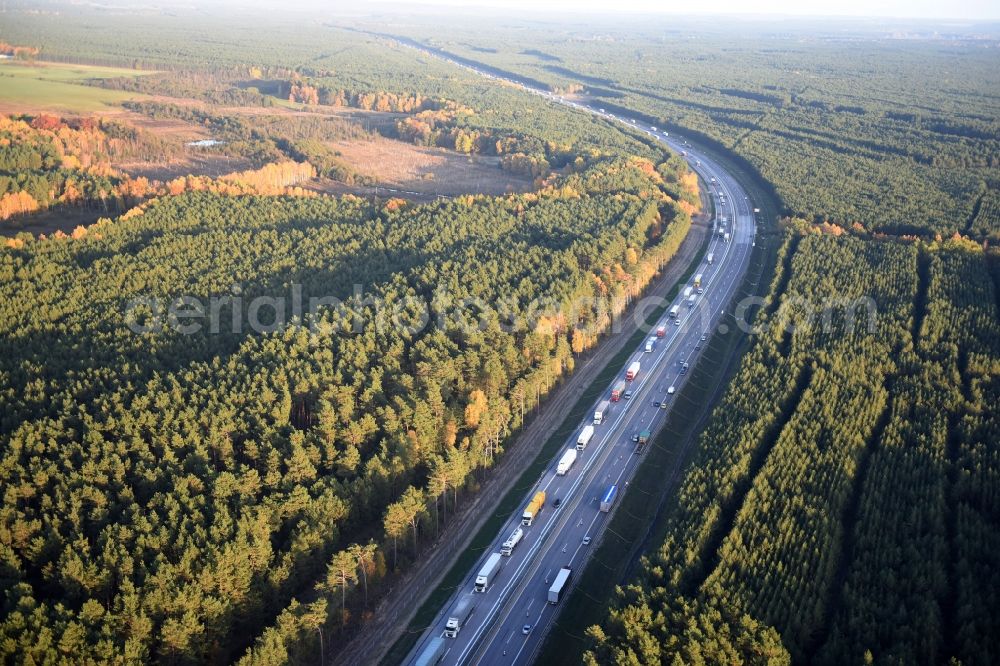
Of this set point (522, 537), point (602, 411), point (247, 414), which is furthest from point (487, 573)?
point (602, 411)

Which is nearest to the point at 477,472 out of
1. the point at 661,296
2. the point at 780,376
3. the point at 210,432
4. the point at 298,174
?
the point at 210,432

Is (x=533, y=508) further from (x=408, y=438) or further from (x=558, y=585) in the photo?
(x=408, y=438)

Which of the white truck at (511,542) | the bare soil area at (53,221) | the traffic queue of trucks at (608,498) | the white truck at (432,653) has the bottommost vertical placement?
the white truck at (432,653)

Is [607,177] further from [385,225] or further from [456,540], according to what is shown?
[456,540]

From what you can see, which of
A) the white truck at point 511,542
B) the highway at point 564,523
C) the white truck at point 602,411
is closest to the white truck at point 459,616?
the highway at point 564,523

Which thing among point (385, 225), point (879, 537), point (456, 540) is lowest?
point (456, 540)

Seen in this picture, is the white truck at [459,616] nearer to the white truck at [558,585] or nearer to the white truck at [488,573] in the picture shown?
the white truck at [488,573]
